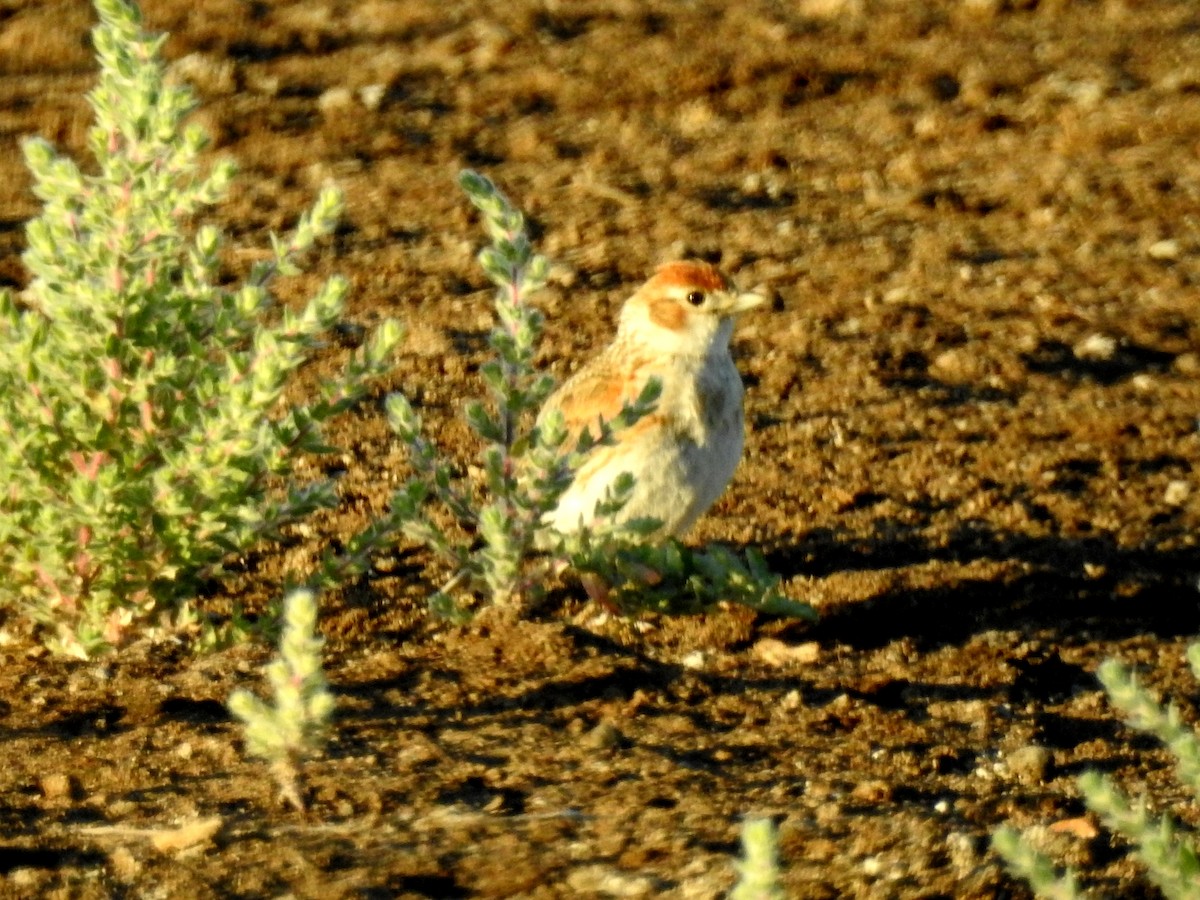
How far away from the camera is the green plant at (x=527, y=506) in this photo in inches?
191

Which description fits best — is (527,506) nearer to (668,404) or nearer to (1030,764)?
(668,404)

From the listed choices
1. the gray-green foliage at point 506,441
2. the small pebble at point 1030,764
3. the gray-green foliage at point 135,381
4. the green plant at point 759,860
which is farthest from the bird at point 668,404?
the green plant at point 759,860

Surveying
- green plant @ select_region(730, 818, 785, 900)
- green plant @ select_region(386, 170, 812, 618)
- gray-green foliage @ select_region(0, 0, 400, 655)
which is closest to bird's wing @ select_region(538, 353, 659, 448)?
green plant @ select_region(386, 170, 812, 618)

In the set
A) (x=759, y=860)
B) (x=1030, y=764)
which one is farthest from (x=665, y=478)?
(x=759, y=860)

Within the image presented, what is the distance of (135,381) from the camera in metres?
5.00

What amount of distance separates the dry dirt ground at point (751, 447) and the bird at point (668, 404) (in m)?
0.33

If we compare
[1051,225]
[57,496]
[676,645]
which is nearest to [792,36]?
[1051,225]

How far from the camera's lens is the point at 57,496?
5.09 metres

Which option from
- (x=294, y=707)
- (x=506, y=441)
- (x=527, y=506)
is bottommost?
(x=294, y=707)

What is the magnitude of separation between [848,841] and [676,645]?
127 cm

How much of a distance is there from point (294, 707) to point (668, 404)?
217cm

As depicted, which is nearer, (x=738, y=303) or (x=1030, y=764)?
(x=1030, y=764)

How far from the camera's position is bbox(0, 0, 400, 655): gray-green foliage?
15.5 feet

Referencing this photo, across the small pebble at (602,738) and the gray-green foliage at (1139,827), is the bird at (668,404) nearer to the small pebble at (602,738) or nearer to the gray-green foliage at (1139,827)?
the small pebble at (602,738)
